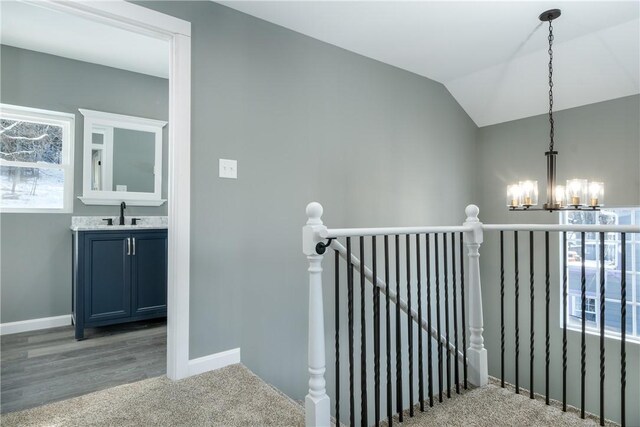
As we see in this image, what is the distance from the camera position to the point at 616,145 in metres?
3.29

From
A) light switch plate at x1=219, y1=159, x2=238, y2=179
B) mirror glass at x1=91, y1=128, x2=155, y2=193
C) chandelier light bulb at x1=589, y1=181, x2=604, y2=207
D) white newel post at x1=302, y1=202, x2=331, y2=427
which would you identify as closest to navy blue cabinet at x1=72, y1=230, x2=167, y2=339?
mirror glass at x1=91, y1=128, x2=155, y2=193

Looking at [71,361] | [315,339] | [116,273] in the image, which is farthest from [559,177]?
[71,361]

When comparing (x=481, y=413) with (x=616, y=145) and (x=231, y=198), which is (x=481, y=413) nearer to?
(x=231, y=198)

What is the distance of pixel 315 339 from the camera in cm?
153

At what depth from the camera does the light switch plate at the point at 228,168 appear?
2.35 meters

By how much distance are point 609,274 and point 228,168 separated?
378 cm

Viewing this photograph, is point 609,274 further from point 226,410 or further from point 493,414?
point 226,410

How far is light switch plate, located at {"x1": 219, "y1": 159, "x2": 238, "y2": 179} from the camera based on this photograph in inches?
92.5

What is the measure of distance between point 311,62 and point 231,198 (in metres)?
1.30

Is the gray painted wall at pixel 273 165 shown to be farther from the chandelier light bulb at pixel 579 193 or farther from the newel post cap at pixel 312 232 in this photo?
the chandelier light bulb at pixel 579 193

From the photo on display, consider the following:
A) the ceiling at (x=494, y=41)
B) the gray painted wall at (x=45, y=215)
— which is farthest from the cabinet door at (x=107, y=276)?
the ceiling at (x=494, y=41)

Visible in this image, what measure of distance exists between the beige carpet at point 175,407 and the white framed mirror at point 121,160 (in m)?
2.28

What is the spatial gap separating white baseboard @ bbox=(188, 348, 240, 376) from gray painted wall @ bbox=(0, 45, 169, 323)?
213 cm

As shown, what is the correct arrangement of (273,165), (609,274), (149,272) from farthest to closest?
(609,274)
(149,272)
(273,165)
